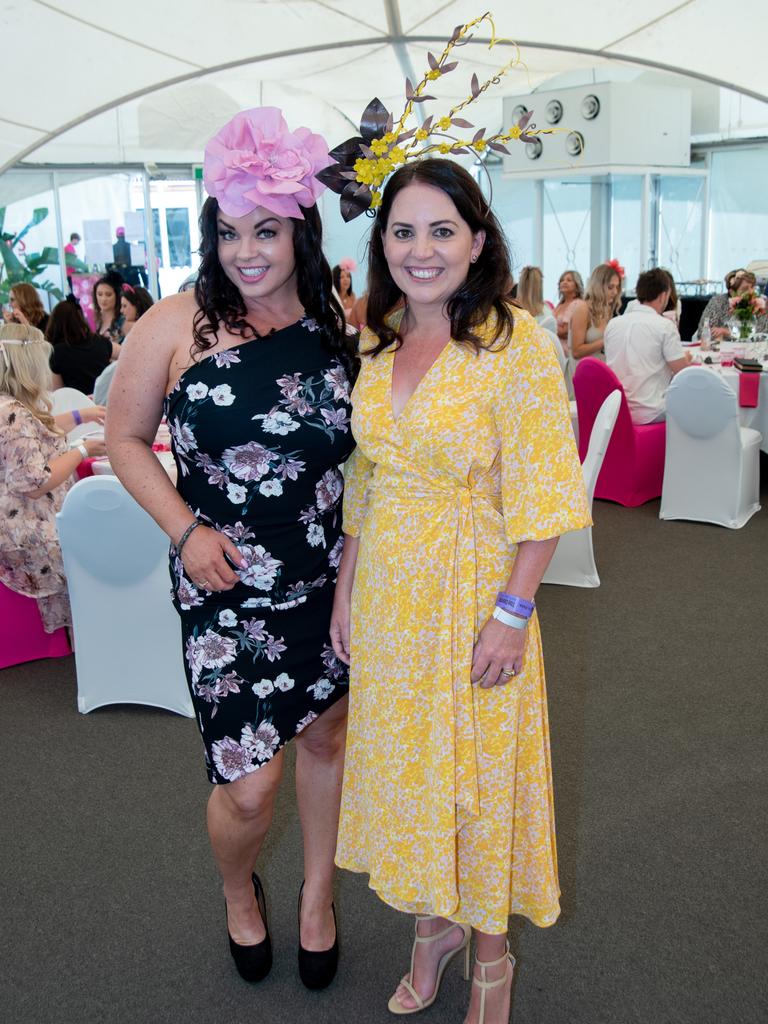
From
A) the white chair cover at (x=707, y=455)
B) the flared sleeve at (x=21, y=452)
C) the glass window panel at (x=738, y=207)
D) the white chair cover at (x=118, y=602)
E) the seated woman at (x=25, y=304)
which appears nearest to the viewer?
the white chair cover at (x=118, y=602)

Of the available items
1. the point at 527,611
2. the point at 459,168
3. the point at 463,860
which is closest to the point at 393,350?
the point at 459,168

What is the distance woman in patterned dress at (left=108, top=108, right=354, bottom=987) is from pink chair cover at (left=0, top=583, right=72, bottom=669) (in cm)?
227

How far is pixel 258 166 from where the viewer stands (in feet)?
5.52

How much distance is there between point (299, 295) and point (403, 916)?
1.45 m

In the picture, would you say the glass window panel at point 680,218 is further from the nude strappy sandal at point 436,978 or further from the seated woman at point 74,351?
the nude strappy sandal at point 436,978

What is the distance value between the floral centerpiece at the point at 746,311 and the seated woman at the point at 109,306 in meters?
4.48

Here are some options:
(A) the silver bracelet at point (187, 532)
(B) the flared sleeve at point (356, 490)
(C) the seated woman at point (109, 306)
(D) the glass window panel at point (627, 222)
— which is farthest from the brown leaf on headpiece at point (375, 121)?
(D) the glass window panel at point (627, 222)

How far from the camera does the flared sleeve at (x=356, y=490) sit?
6.01ft

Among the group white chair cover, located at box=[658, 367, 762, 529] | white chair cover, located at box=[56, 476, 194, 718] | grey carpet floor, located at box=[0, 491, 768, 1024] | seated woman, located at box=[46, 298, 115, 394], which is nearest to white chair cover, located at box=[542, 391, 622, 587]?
grey carpet floor, located at box=[0, 491, 768, 1024]

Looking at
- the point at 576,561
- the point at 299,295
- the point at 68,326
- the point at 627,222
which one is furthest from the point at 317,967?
the point at 627,222

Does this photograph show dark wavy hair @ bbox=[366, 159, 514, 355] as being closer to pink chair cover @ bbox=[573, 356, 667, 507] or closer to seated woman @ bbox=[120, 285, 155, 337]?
pink chair cover @ bbox=[573, 356, 667, 507]

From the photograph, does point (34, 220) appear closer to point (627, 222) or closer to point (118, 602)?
point (627, 222)

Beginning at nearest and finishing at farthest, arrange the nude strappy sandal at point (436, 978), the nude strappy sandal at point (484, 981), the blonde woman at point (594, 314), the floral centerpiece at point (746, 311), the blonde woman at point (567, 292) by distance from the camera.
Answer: the nude strappy sandal at point (484, 981)
the nude strappy sandal at point (436, 978)
the floral centerpiece at point (746, 311)
the blonde woman at point (594, 314)
the blonde woman at point (567, 292)

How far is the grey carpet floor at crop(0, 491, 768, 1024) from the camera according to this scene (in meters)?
2.04
